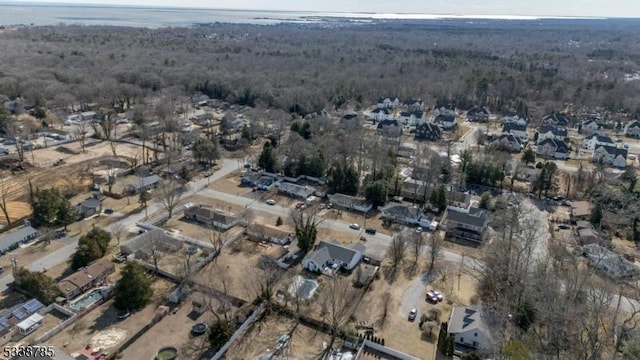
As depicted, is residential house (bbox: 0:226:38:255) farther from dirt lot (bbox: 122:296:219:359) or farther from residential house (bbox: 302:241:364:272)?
residential house (bbox: 302:241:364:272)

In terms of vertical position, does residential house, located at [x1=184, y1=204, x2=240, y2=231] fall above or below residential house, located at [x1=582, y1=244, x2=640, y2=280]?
below

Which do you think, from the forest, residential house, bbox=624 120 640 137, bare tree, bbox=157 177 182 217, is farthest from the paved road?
residential house, bbox=624 120 640 137

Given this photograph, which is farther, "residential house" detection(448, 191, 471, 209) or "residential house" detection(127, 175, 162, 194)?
"residential house" detection(127, 175, 162, 194)

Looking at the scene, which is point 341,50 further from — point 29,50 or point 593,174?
point 593,174

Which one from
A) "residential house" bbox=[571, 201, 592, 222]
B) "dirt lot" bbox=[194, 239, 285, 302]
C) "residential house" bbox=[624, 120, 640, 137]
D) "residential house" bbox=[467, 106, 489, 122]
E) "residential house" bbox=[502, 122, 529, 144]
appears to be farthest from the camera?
"residential house" bbox=[467, 106, 489, 122]

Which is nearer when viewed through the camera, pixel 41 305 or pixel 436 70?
pixel 41 305

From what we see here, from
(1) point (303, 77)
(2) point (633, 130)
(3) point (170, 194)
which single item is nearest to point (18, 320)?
(3) point (170, 194)

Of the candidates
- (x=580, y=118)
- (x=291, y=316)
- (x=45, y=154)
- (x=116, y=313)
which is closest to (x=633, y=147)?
(x=580, y=118)

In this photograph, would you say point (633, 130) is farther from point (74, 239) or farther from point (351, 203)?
point (74, 239)
